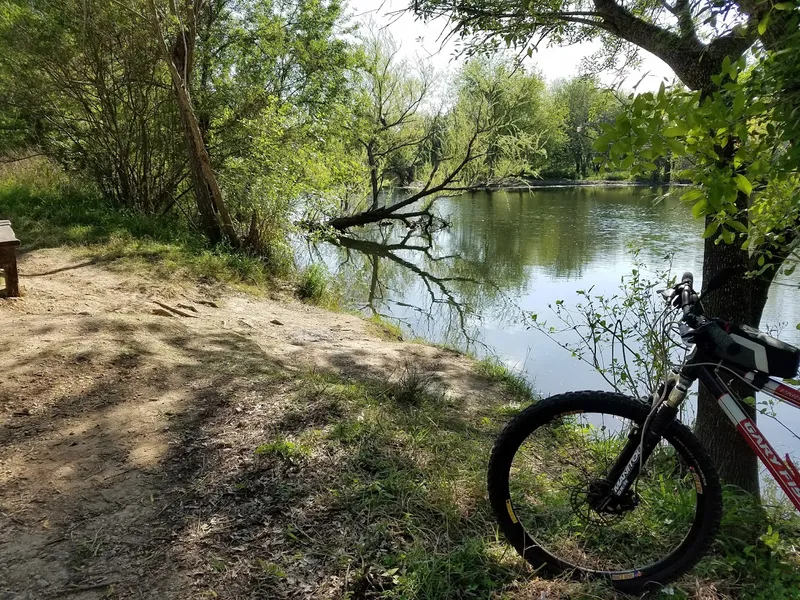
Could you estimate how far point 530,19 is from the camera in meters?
3.80

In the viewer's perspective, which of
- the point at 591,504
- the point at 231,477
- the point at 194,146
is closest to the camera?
the point at 591,504

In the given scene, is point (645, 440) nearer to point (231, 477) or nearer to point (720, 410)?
point (720, 410)

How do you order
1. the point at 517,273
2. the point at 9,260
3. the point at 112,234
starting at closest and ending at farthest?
the point at 9,260 < the point at 112,234 < the point at 517,273

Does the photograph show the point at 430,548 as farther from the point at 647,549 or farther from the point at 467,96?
the point at 467,96

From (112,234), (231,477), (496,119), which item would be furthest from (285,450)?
(496,119)

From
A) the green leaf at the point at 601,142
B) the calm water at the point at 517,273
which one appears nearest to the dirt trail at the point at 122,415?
the green leaf at the point at 601,142

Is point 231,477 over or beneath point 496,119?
beneath

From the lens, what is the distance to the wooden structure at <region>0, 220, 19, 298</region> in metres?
4.74

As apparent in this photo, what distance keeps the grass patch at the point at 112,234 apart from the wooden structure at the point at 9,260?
7.25 ft

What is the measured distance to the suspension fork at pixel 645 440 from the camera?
186 cm

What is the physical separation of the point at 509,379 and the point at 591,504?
395 cm

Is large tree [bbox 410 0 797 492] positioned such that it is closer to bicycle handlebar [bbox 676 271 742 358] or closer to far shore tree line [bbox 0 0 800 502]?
far shore tree line [bbox 0 0 800 502]

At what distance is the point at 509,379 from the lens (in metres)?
6.03

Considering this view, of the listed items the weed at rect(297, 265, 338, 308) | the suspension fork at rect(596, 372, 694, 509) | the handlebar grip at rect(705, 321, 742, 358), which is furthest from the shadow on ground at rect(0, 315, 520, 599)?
the weed at rect(297, 265, 338, 308)
